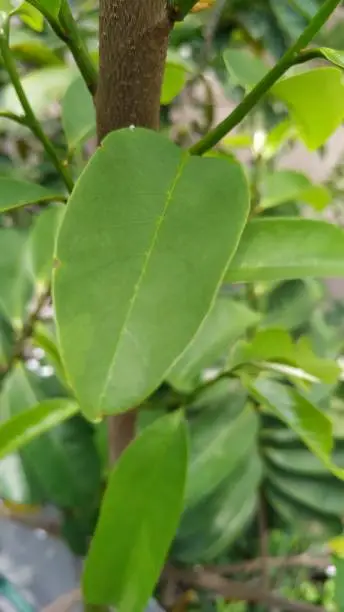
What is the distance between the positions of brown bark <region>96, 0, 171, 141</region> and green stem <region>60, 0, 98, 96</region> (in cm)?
1

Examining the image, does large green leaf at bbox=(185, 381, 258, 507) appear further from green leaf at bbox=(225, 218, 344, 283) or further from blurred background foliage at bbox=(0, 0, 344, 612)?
green leaf at bbox=(225, 218, 344, 283)

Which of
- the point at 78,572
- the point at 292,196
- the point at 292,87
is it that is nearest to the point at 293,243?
the point at 292,87

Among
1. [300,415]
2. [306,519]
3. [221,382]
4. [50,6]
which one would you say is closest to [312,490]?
[306,519]

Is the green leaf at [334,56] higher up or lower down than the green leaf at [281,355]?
higher up

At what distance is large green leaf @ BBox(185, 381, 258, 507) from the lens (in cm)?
46

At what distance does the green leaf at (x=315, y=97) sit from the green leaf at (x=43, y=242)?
0.18m

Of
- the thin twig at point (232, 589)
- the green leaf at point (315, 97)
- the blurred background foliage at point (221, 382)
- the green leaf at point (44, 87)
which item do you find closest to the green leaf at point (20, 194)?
the blurred background foliage at point (221, 382)

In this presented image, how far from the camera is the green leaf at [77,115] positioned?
0.38 metres

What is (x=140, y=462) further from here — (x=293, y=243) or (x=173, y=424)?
(x=293, y=243)

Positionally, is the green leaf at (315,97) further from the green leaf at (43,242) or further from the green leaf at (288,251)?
the green leaf at (43,242)

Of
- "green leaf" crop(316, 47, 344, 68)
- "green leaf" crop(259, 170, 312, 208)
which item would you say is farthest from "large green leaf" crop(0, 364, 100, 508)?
"green leaf" crop(316, 47, 344, 68)

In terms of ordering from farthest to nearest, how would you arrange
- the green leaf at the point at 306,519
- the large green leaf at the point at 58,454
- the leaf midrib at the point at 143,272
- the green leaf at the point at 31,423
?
1. the green leaf at the point at 306,519
2. the large green leaf at the point at 58,454
3. the green leaf at the point at 31,423
4. the leaf midrib at the point at 143,272

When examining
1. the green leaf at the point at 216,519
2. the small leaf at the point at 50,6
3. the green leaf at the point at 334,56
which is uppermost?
the small leaf at the point at 50,6

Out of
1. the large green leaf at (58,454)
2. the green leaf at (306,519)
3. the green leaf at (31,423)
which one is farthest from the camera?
the green leaf at (306,519)
